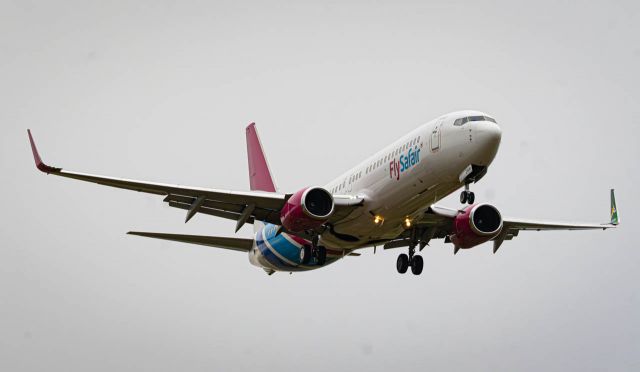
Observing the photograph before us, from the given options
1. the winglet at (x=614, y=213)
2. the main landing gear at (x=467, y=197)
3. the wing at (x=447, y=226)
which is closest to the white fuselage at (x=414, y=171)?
the main landing gear at (x=467, y=197)

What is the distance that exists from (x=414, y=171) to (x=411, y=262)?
28.8 feet

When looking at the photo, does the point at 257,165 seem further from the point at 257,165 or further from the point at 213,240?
the point at 213,240

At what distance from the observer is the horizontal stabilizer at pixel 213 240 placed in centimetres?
4325

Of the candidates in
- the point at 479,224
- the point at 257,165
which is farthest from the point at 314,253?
the point at 257,165

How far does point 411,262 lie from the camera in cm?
4569

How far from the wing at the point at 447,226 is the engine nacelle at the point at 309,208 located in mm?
5285

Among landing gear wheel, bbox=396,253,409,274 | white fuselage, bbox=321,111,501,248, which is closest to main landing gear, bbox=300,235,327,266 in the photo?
white fuselage, bbox=321,111,501,248

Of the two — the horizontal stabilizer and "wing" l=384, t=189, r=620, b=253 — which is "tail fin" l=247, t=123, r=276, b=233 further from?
"wing" l=384, t=189, r=620, b=253

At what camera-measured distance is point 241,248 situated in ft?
160

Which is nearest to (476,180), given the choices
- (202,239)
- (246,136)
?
(202,239)

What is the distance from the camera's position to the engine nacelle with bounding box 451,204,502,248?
43.1 meters

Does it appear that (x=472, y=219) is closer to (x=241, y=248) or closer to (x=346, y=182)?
(x=346, y=182)

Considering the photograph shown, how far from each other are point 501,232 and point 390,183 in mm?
9241

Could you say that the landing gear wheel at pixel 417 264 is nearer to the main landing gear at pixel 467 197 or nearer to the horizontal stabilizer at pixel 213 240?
the horizontal stabilizer at pixel 213 240
